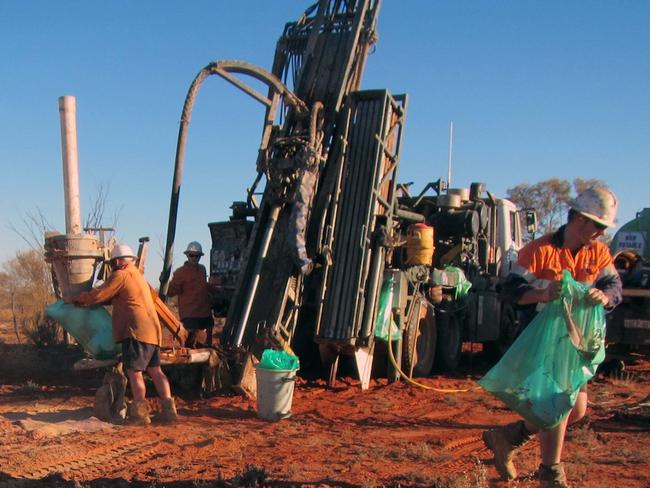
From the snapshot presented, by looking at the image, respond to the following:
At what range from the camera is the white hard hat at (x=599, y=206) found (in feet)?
15.2

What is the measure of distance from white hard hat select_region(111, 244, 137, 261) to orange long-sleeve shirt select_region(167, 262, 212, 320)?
226 cm

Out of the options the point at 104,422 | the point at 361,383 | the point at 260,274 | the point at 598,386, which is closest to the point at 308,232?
the point at 260,274

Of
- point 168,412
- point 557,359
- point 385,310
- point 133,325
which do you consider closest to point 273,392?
point 168,412

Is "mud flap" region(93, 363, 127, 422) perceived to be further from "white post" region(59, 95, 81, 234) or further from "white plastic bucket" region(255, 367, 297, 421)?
"white post" region(59, 95, 81, 234)

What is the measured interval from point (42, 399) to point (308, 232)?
11.9 feet

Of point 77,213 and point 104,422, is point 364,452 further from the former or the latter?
point 77,213

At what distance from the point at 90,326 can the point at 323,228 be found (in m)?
2.96

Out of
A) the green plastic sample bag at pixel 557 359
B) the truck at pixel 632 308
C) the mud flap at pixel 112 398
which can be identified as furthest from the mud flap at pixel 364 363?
the green plastic sample bag at pixel 557 359

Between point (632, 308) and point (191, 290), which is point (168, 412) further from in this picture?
point (632, 308)

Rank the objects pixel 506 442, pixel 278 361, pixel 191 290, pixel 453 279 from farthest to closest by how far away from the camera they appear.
→ pixel 453 279 → pixel 191 290 → pixel 278 361 → pixel 506 442

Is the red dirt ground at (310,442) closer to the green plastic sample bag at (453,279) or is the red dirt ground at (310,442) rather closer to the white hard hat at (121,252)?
the white hard hat at (121,252)

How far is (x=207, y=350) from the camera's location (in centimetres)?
852

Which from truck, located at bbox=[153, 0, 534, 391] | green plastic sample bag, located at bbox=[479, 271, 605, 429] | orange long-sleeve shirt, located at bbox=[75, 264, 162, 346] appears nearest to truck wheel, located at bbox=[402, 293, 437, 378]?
truck, located at bbox=[153, 0, 534, 391]

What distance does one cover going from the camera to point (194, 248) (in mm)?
10086
